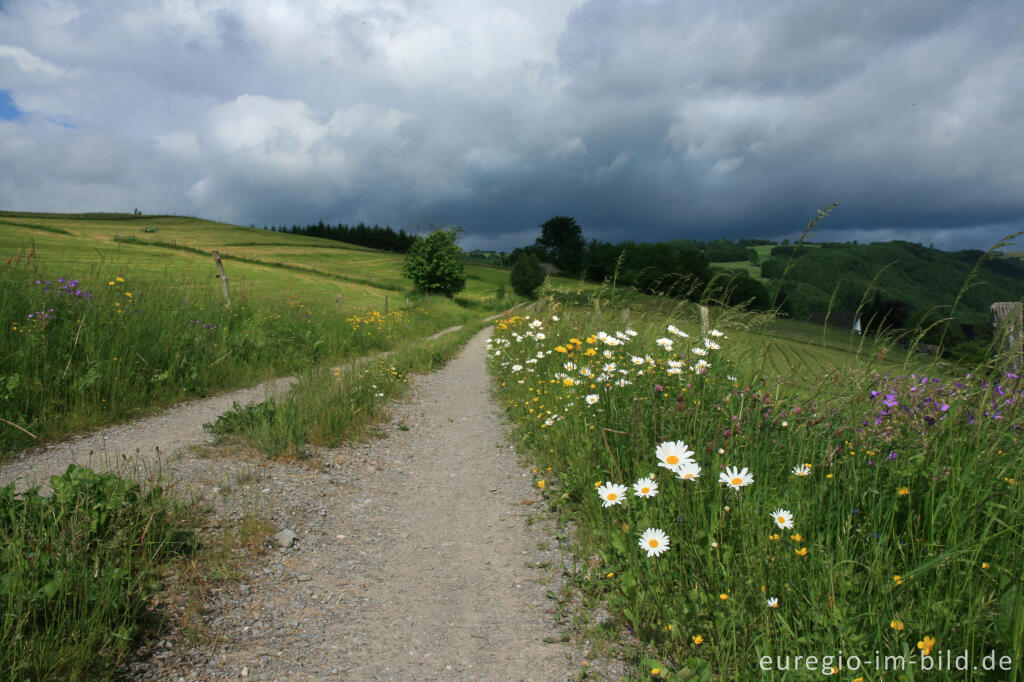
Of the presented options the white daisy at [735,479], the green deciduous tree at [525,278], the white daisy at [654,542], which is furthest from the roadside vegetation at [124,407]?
the green deciduous tree at [525,278]

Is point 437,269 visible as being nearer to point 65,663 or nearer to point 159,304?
point 159,304

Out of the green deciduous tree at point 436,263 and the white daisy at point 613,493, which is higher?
the green deciduous tree at point 436,263

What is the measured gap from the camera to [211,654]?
262 centimetres

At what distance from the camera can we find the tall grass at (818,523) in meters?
2.13

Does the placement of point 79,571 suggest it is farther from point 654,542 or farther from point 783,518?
point 783,518

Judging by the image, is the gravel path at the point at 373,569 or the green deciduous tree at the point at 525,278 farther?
the green deciduous tree at the point at 525,278

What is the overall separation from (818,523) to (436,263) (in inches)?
1854

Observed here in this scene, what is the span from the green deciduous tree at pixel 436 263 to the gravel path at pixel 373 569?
4259 centimetres

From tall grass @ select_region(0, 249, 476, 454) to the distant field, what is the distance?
5.24 feet

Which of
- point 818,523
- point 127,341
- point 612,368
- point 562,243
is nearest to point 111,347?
point 127,341

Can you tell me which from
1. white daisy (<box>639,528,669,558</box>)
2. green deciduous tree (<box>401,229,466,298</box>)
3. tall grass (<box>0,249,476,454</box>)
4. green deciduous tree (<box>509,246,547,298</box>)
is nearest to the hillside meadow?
tall grass (<box>0,249,476,454</box>)

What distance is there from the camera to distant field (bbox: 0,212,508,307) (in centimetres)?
3369

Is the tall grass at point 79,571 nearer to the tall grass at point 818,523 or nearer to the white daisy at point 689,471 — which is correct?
the tall grass at point 818,523

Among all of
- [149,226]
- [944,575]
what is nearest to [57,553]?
[944,575]
